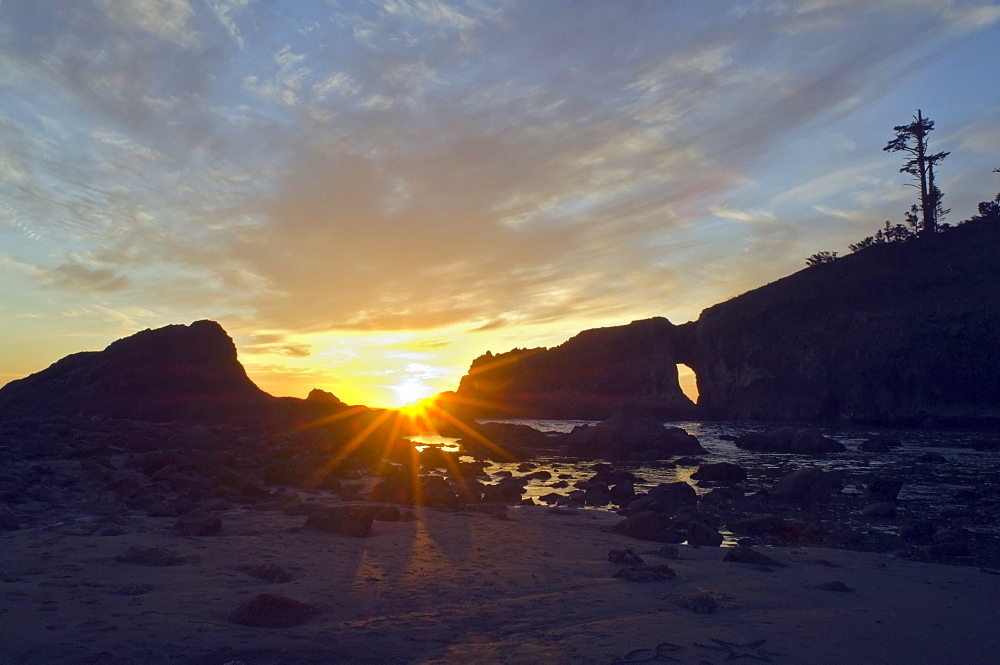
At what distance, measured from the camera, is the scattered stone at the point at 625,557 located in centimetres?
921

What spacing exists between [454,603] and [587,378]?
73.5 metres

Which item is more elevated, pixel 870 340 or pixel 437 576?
pixel 870 340

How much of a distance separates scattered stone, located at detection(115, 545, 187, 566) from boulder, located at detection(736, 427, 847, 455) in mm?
31303

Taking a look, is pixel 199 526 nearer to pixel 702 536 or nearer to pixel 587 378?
pixel 702 536

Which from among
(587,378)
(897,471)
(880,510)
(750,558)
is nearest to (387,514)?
(750,558)

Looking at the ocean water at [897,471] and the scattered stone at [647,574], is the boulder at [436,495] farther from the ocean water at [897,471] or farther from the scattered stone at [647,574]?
the scattered stone at [647,574]

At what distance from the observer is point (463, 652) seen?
220 inches

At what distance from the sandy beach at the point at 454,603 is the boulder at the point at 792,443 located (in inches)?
931

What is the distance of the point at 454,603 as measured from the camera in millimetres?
7016

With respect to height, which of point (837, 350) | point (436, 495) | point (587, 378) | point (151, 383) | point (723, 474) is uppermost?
point (837, 350)

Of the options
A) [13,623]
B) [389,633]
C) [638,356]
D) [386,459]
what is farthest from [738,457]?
[638,356]

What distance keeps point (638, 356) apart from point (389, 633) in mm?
70922

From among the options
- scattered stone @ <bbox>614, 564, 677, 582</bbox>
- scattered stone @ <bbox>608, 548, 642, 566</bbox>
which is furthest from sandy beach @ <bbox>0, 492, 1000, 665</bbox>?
scattered stone @ <bbox>608, 548, 642, 566</bbox>

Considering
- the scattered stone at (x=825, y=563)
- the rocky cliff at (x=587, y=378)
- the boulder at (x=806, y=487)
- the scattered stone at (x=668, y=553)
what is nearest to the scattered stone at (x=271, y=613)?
the scattered stone at (x=668, y=553)
